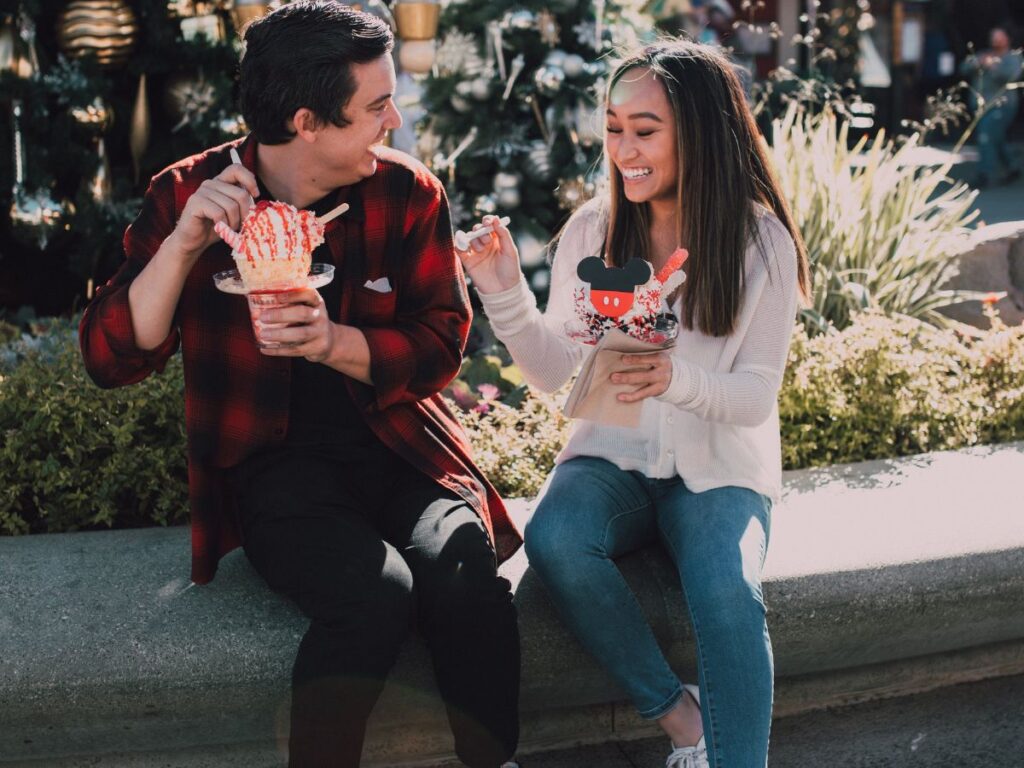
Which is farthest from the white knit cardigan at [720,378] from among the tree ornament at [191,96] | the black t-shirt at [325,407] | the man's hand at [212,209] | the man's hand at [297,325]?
the tree ornament at [191,96]

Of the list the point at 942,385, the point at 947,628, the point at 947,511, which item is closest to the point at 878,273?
the point at 942,385

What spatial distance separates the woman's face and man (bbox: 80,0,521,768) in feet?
1.27

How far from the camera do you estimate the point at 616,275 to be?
2.30m

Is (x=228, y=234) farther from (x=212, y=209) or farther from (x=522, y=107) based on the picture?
(x=522, y=107)

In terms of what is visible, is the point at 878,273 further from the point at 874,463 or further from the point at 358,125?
the point at 358,125

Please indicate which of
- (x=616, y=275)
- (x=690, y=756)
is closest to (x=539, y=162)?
(x=616, y=275)

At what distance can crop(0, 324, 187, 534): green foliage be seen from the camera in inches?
120

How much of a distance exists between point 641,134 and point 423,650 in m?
1.12

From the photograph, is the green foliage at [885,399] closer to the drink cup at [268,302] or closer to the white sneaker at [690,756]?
the white sneaker at [690,756]

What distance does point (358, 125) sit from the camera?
236 cm

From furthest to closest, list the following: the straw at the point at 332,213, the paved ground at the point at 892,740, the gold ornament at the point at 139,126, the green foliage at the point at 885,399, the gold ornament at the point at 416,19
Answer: the gold ornament at the point at 139,126 < the gold ornament at the point at 416,19 < the green foliage at the point at 885,399 < the paved ground at the point at 892,740 < the straw at the point at 332,213

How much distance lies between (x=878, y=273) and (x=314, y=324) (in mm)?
2882

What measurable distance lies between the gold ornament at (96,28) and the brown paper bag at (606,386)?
9.34ft

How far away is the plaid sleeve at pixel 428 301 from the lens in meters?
2.47
